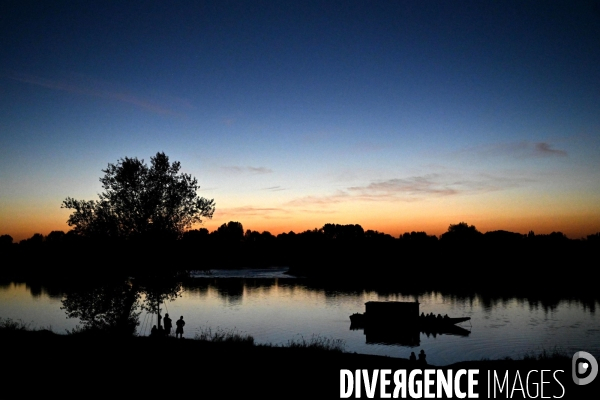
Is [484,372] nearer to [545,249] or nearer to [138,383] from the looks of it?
[138,383]

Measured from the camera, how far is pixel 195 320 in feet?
230

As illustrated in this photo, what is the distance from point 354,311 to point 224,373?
2599 inches

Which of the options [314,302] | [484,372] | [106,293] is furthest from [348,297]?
[484,372]

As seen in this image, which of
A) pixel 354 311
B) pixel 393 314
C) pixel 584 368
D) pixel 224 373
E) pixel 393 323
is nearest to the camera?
pixel 224 373

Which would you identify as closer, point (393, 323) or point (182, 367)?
point (182, 367)

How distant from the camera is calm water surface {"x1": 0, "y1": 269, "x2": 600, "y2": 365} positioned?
53.3m

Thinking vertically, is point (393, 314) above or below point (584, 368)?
below

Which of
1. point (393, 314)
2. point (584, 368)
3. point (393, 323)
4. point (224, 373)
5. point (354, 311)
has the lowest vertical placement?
point (354, 311)

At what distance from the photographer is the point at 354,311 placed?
8175 centimetres

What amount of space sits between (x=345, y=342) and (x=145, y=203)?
3332 centimetres

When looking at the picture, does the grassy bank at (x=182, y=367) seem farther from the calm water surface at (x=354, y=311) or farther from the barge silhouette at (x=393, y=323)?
the barge silhouette at (x=393, y=323)

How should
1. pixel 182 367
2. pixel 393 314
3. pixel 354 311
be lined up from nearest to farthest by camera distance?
pixel 182 367
pixel 393 314
pixel 354 311

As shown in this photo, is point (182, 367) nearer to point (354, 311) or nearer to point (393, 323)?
point (393, 323)

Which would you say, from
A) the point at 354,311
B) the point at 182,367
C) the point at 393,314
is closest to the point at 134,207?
the point at 182,367
